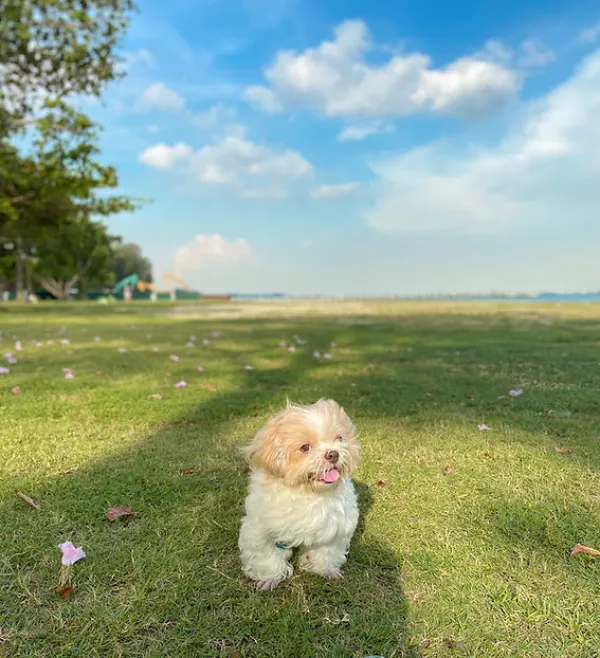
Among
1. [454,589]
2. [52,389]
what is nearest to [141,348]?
[52,389]

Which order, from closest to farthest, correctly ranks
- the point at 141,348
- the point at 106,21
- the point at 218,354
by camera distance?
the point at 218,354 → the point at 141,348 → the point at 106,21

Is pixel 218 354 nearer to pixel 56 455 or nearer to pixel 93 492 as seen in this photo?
pixel 56 455

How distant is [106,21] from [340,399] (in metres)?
20.7

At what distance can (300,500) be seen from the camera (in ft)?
8.48

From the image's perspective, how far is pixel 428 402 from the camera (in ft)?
19.7

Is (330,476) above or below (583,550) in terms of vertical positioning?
above

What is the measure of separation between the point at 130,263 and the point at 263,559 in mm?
96696

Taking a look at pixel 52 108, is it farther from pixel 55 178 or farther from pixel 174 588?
pixel 174 588

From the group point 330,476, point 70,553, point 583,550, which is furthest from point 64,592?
point 583,550

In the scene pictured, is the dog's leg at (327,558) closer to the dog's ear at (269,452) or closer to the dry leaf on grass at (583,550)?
the dog's ear at (269,452)

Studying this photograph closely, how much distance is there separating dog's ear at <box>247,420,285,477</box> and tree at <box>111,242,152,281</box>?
8981cm

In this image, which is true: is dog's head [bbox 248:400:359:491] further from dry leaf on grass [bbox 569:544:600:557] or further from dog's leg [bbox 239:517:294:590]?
dry leaf on grass [bbox 569:544:600:557]

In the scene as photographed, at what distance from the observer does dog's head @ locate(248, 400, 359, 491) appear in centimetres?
253

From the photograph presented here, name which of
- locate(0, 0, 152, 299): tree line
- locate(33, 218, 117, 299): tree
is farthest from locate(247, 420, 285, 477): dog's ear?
locate(33, 218, 117, 299): tree
